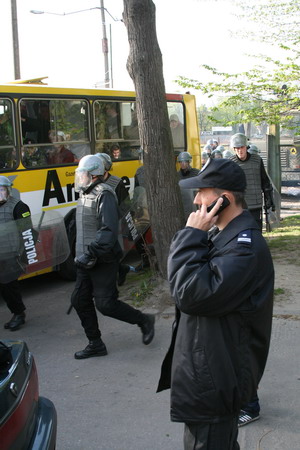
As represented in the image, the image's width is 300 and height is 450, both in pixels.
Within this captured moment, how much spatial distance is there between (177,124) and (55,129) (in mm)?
3231

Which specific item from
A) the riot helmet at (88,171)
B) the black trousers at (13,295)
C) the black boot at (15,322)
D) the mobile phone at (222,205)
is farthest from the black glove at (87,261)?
the mobile phone at (222,205)

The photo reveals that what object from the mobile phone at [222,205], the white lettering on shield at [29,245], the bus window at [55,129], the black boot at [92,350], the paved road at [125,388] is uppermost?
the bus window at [55,129]

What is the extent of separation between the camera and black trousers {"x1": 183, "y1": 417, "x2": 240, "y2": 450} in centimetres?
221

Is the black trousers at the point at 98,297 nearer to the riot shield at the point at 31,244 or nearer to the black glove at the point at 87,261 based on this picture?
the black glove at the point at 87,261

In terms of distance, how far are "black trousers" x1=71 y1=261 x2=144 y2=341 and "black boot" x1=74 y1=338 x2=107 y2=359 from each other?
6cm

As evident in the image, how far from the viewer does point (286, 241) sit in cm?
923

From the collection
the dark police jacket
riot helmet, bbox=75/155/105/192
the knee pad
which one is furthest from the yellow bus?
the dark police jacket

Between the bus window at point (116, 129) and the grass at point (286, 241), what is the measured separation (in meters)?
2.86

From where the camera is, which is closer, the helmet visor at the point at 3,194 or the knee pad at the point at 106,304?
the knee pad at the point at 106,304

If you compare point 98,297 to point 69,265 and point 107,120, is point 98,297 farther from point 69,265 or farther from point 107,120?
point 107,120

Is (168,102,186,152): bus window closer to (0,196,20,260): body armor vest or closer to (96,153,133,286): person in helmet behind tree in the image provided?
(96,153,133,286): person in helmet behind tree

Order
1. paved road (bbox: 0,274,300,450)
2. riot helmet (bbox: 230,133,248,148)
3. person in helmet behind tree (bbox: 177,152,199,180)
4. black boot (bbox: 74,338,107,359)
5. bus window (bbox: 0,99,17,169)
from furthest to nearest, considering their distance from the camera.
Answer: person in helmet behind tree (bbox: 177,152,199,180) → bus window (bbox: 0,99,17,169) → riot helmet (bbox: 230,133,248,148) → black boot (bbox: 74,338,107,359) → paved road (bbox: 0,274,300,450)

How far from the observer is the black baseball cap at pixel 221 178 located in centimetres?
227

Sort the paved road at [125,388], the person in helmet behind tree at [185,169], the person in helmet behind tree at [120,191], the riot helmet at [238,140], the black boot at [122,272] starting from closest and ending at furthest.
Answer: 1. the paved road at [125,388]
2. the black boot at [122,272]
3. the person in helmet behind tree at [120,191]
4. the riot helmet at [238,140]
5. the person in helmet behind tree at [185,169]
